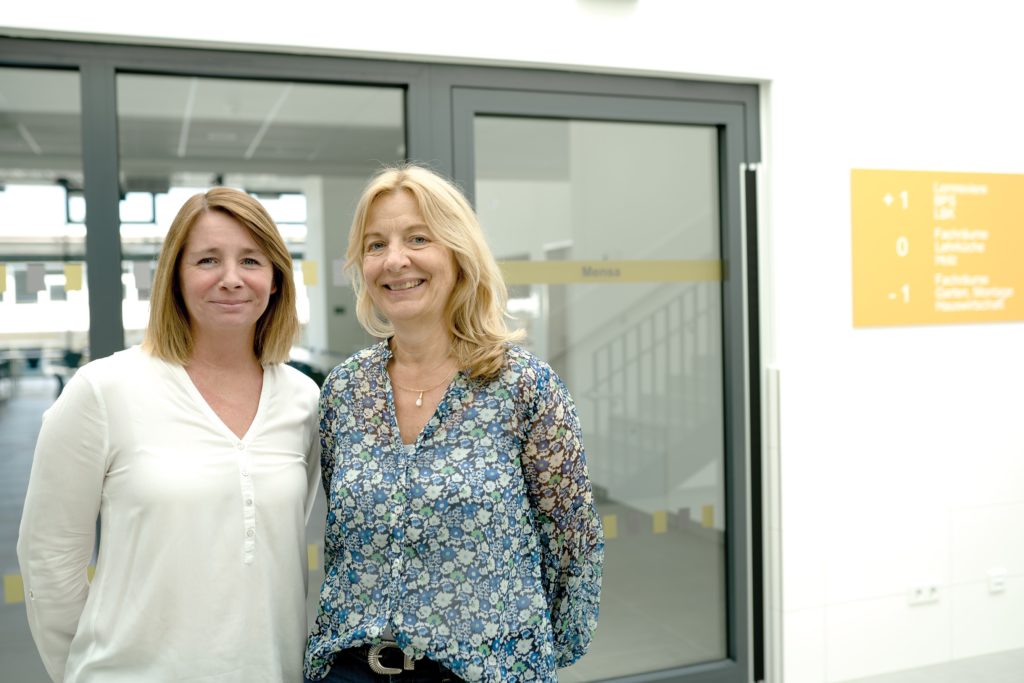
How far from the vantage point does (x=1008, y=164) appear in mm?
3861

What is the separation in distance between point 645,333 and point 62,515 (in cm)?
229

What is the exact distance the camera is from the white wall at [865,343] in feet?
11.3

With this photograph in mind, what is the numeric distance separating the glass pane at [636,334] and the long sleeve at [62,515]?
1853mm

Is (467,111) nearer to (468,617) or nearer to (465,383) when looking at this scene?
(465,383)

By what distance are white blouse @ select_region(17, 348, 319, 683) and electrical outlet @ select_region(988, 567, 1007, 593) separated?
3.22 metres

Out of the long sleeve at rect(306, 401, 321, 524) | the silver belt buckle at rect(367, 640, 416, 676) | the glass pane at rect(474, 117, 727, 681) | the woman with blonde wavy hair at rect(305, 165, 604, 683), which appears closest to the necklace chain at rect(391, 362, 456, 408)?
the woman with blonde wavy hair at rect(305, 165, 604, 683)

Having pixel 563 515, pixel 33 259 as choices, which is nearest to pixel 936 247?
pixel 563 515

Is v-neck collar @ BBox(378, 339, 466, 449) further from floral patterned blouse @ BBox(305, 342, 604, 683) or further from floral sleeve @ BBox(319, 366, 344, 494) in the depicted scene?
floral sleeve @ BBox(319, 366, 344, 494)

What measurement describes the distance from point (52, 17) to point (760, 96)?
2.42 m

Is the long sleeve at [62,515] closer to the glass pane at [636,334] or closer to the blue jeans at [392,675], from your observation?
the blue jeans at [392,675]

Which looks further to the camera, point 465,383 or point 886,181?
point 886,181

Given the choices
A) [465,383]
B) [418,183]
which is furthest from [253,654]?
[418,183]

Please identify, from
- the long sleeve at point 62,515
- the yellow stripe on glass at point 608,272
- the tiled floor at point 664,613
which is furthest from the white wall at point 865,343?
the long sleeve at point 62,515

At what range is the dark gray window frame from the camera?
9.24 feet
